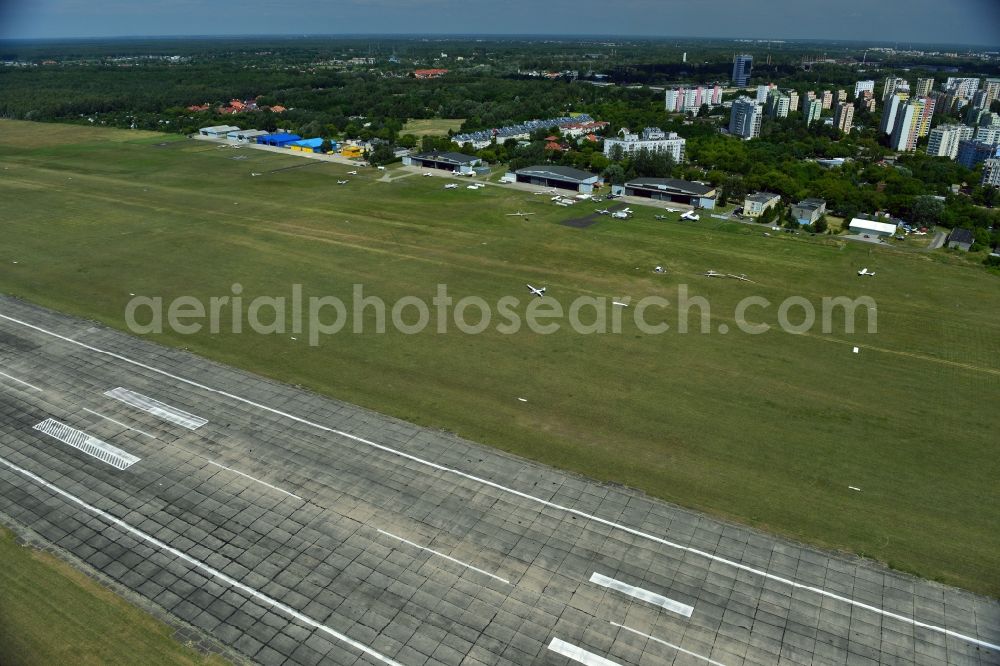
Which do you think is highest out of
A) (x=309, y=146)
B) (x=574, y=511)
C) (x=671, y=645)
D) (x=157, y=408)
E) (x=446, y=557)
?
(x=309, y=146)

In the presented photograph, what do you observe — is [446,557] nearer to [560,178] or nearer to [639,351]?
[639,351]

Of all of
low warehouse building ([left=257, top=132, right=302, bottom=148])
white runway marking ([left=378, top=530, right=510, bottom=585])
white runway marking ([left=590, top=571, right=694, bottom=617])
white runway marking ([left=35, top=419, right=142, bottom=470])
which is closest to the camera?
white runway marking ([left=590, top=571, right=694, bottom=617])

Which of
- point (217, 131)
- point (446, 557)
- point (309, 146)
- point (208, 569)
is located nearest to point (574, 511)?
point (446, 557)

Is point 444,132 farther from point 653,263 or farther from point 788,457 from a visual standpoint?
point 788,457

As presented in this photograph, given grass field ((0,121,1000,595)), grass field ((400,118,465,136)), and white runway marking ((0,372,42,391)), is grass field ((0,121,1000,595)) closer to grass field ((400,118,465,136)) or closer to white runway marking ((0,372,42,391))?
white runway marking ((0,372,42,391))

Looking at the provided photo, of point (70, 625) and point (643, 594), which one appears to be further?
point (643, 594)

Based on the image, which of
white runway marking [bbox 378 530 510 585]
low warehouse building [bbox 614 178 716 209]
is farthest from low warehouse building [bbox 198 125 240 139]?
white runway marking [bbox 378 530 510 585]
